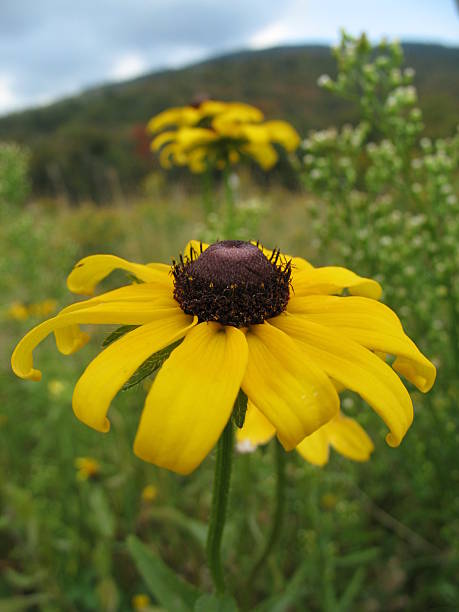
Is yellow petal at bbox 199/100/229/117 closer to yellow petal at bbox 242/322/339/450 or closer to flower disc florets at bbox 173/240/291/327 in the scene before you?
flower disc florets at bbox 173/240/291/327

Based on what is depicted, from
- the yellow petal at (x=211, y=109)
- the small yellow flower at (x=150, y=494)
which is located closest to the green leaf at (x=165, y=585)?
the small yellow flower at (x=150, y=494)

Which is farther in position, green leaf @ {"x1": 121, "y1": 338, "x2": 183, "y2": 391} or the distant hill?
the distant hill

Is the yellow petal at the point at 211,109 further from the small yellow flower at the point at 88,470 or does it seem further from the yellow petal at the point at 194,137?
the small yellow flower at the point at 88,470

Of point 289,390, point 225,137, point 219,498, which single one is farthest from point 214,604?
point 225,137

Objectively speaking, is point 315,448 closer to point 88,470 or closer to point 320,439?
point 320,439

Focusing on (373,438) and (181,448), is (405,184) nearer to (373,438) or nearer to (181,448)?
(373,438)

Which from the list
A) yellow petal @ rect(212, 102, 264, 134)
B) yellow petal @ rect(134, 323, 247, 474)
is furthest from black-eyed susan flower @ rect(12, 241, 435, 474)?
yellow petal @ rect(212, 102, 264, 134)

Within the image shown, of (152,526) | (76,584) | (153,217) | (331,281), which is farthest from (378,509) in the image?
(153,217)
